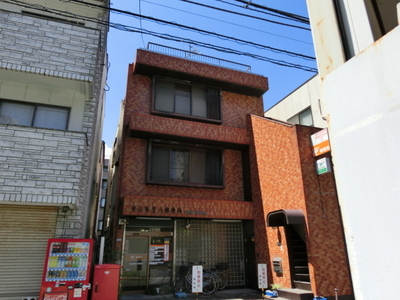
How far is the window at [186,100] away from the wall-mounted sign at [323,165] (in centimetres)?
515

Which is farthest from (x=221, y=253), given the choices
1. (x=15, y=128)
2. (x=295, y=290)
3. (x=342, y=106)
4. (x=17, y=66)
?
(x=342, y=106)

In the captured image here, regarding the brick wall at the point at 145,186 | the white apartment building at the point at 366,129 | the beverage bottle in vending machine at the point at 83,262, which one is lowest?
the beverage bottle in vending machine at the point at 83,262

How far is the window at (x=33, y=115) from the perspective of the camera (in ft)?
26.7

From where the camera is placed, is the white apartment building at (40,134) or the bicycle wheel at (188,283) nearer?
the white apartment building at (40,134)

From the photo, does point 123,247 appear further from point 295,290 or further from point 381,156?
point 381,156

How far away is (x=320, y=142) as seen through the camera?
376 inches

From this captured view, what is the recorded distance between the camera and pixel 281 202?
10.2 m

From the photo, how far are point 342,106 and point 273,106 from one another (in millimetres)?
17570

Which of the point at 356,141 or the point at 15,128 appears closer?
the point at 356,141

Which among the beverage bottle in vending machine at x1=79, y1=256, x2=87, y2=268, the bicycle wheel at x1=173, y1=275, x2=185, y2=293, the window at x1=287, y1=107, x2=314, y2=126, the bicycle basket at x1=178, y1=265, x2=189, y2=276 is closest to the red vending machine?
the beverage bottle in vending machine at x1=79, y1=256, x2=87, y2=268

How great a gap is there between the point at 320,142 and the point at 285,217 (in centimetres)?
287

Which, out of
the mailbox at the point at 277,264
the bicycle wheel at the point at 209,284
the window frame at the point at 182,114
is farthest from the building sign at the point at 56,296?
the window frame at the point at 182,114

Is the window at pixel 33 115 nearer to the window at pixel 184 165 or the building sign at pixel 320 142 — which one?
the window at pixel 184 165

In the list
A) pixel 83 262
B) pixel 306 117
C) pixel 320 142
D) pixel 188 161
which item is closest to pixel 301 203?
pixel 320 142
